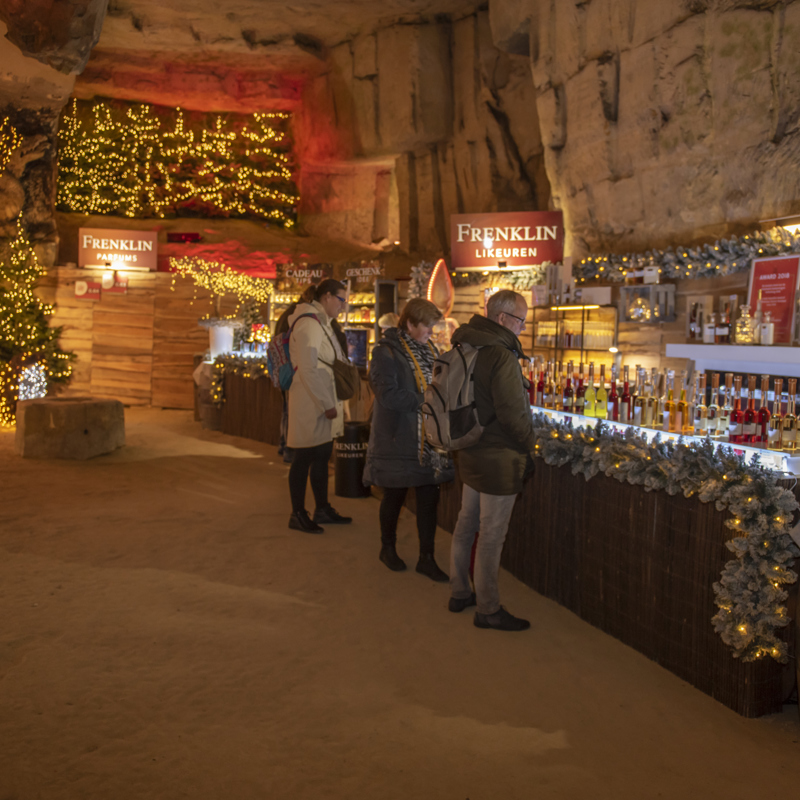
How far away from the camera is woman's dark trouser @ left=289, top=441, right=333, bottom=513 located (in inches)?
200

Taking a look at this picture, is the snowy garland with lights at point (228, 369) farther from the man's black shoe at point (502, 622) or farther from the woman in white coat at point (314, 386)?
the man's black shoe at point (502, 622)

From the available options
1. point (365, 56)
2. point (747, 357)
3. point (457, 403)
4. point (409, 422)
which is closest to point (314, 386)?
point (409, 422)

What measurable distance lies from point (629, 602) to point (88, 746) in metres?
2.30

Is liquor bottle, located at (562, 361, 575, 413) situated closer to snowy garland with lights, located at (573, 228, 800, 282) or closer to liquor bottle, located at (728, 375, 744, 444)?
liquor bottle, located at (728, 375, 744, 444)

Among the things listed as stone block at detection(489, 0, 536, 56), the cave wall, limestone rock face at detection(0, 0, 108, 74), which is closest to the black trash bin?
stone block at detection(489, 0, 536, 56)

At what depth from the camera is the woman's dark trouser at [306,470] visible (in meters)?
5.09

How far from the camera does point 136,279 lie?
13.3 m

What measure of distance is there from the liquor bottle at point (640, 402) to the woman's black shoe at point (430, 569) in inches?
52.8

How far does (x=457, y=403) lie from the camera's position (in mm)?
3492

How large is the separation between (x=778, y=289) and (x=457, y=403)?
3.78 meters

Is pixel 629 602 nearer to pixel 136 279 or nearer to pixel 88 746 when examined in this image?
Answer: pixel 88 746

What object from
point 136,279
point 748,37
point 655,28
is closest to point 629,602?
point 748,37

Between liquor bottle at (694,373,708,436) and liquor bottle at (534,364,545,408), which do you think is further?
liquor bottle at (534,364,545,408)

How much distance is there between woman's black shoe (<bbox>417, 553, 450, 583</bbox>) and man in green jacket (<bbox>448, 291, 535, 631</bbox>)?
64 cm
